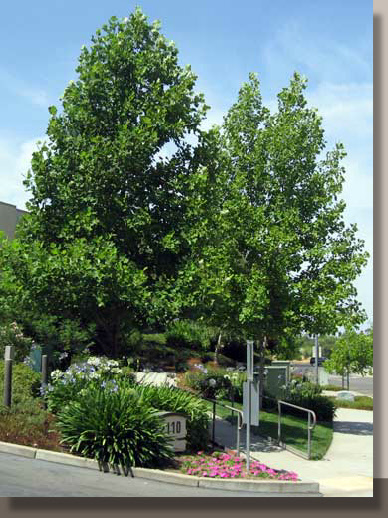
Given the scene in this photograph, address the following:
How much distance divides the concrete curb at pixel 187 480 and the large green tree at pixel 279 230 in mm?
6623

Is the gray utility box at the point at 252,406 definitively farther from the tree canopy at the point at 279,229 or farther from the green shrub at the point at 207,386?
the green shrub at the point at 207,386

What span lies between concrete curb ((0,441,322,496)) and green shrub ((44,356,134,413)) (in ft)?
5.83

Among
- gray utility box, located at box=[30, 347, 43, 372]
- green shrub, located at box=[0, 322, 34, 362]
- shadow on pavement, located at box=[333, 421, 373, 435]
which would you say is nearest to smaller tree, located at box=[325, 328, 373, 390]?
shadow on pavement, located at box=[333, 421, 373, 435]

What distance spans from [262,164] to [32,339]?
29.2 feet

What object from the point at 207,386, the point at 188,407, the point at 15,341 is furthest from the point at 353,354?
the point at 188,407

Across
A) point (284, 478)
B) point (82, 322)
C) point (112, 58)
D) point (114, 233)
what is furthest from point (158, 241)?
point (284, 478)

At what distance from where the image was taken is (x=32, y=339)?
20.5 metres

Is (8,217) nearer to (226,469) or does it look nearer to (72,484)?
(226,469)

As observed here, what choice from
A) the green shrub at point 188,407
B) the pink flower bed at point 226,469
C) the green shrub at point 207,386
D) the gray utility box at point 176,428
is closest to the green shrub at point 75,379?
the green shrub at point 188,407

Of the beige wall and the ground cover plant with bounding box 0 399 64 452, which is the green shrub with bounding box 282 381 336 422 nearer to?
the ground cover plant with bounding box 0 399 64 452

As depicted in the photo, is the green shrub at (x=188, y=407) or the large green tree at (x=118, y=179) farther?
the large green tree at (x=118, y=179)

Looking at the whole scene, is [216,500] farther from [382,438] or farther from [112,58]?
[112,58]

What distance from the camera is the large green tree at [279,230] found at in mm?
19312

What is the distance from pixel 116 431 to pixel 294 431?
865 centimetres
